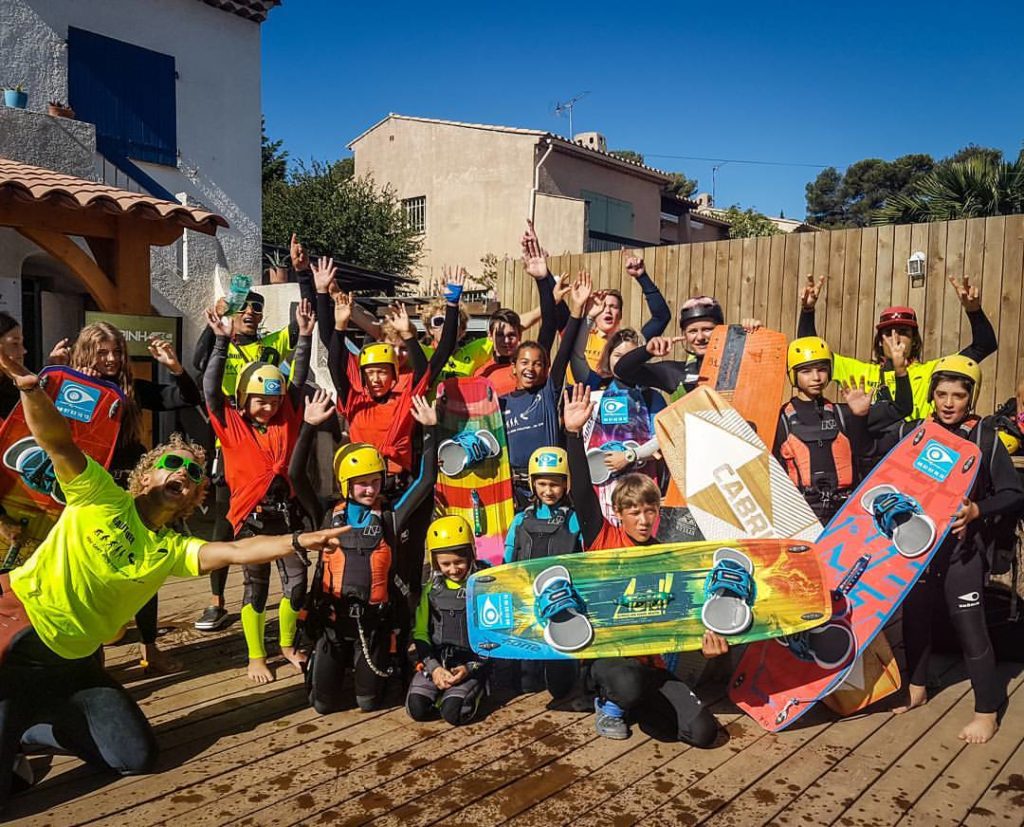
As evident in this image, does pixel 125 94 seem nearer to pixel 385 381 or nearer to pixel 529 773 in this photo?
pixel 385 381

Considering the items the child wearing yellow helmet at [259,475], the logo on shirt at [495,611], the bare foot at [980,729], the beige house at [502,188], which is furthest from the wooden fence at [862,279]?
the beige house at [502,188]

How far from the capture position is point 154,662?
3.85m

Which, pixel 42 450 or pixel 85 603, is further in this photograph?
pixel 42 450

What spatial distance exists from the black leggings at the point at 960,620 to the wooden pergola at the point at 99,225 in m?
5.77

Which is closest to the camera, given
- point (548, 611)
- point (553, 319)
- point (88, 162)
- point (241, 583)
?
point (548, 611)

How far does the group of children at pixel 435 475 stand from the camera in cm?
322

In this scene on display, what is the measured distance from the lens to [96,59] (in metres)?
9.38

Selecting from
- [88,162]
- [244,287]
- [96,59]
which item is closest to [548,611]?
[244,287]

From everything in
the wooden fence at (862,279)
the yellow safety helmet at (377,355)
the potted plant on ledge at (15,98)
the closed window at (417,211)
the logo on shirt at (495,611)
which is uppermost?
the closed window at (417,211)

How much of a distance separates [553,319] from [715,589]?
206 cm

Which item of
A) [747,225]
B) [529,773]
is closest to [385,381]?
[529,773]

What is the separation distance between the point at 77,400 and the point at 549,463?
7.16ft

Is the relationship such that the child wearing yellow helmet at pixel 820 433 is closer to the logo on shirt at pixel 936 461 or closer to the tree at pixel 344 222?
the logo on shirt at pixel 936 461

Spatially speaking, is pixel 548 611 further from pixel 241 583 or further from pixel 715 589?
pixel 241 583
